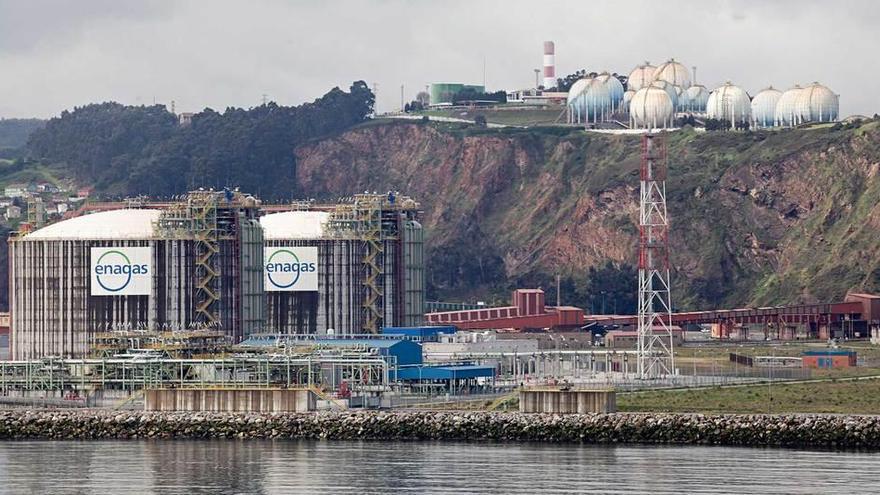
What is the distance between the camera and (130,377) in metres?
138

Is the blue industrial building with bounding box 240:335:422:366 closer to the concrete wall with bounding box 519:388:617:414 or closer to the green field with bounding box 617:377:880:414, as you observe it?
the green field with bounding box 617:377:880:414

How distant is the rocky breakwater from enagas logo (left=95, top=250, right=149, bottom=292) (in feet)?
93.7

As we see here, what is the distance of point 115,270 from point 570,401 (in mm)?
43225

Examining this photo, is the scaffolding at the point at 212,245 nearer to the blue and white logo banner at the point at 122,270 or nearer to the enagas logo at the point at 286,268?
the blue and white logo banner at the point at 122,270

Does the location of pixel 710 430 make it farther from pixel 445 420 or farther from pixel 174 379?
pixel 174 379

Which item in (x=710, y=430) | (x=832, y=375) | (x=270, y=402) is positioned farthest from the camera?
(x=832, y=375)

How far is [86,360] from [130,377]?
12.5 feet

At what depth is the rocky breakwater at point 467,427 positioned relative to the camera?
4569 inches

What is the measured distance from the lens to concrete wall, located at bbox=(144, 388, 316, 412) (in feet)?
420

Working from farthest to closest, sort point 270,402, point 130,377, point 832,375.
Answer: point 832,375 < point 130,377 < point 270,402

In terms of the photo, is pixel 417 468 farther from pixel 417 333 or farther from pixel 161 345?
pixel 417 333

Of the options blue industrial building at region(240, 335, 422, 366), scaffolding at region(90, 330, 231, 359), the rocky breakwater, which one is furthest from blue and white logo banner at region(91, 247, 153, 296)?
the rocky breakwater

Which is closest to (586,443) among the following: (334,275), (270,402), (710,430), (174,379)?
(710,430)

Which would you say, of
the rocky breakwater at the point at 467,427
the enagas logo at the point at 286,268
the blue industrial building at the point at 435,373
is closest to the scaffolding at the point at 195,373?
the blue industrial building at the point at 435,373
